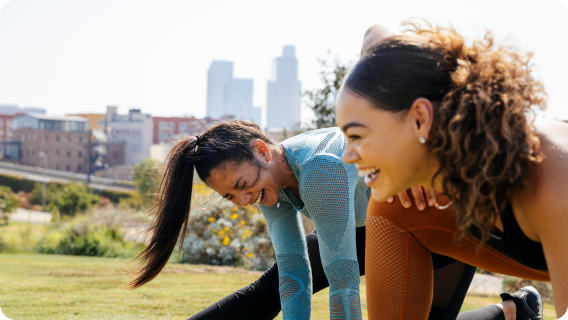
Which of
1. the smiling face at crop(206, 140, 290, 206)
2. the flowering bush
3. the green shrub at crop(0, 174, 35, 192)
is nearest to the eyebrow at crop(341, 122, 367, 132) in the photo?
the smiling face at crop(206, 140, 290, 206)

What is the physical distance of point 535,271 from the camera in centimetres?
192

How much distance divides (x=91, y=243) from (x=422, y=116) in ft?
34.7

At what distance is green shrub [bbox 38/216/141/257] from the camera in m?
10.6

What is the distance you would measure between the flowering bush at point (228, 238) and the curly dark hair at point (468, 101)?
6.92 metres

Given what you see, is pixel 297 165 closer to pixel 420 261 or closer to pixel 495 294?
pixel 420 261

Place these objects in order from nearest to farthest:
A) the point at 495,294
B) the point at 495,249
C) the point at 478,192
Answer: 1. the point at 478,192
2. the point at 495,249
3. the point at 495,294

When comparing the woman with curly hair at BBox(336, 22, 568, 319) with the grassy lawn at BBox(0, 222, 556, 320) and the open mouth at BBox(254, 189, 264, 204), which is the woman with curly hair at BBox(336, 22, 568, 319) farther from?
the grassy lawn at BBox(0, 222, 556, 320)

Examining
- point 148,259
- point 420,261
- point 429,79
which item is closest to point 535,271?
point 420,261

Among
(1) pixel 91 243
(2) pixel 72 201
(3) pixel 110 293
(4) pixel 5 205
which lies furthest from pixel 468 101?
(4) pixel 5 205

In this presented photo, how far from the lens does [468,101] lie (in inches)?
57.1

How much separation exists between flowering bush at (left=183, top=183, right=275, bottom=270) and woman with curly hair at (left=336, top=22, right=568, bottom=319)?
22.4ft

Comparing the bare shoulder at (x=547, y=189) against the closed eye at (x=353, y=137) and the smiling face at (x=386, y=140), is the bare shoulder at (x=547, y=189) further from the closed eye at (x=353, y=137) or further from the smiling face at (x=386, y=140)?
the closed eye at (x=353, y=137)

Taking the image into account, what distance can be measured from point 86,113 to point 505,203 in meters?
107

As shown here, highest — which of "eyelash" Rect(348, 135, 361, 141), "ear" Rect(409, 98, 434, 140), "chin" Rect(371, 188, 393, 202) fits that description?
"ear" Rect(409, 98, 434, 140)
